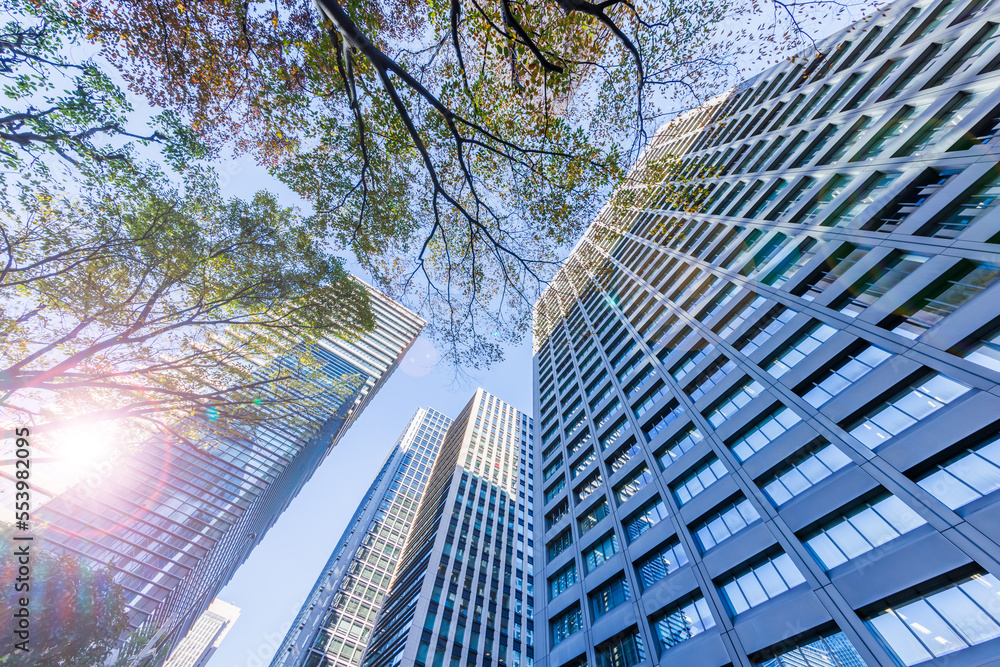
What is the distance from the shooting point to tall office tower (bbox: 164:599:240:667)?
148 m

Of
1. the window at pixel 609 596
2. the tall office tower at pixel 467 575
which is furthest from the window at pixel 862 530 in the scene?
the tall office tower at pixel 467 575

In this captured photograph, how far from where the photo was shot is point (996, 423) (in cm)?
825

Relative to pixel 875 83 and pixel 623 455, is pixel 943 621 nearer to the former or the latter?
pixel 623 455

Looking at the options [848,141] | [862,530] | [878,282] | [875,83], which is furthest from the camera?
[875,83]

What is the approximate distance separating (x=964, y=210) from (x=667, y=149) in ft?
105

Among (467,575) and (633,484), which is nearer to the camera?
(633,484)

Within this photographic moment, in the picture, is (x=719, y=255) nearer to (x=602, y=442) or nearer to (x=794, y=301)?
(x=794, y=301)

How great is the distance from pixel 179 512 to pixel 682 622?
40071 millimetres

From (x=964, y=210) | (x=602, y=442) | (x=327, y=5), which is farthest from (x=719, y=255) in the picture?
(x=327, y=5)

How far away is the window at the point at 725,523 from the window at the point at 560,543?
8526 mm

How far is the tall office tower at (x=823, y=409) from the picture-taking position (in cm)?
855

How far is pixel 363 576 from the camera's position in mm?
51188

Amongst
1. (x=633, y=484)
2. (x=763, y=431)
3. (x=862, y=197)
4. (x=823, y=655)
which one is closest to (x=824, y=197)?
(x=862, y=197)

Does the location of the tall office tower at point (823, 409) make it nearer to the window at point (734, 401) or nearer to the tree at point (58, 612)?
the window at point (734, 401)
